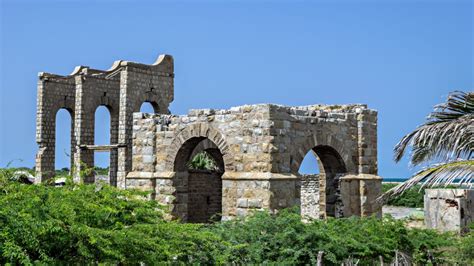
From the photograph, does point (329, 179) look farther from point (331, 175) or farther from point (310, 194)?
point (310, 194)

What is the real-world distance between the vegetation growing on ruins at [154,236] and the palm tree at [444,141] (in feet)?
3.33

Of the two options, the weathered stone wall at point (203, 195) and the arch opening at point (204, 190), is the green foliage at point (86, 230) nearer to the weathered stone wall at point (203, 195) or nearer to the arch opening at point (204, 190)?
the arch opening at point (204, 190)

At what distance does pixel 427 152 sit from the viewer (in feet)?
41.9

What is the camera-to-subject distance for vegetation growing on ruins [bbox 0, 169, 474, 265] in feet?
24.5

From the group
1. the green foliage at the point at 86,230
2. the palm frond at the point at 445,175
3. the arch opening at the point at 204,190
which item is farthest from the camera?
the arch opening at the point at 204,190

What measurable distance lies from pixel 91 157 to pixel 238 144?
14.3m

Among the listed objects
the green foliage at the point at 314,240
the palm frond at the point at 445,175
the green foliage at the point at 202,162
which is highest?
the green foliage at the point at 202,162

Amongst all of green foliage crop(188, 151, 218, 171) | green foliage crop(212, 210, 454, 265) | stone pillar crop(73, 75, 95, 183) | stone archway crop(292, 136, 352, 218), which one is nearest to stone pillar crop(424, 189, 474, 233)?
stone archway crop(292, 136, 352, 218)

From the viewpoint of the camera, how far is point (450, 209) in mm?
16141

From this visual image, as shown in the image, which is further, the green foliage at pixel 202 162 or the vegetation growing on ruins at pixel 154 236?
the green foliage at pixel 202 162

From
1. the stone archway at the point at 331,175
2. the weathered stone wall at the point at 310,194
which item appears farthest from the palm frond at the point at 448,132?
the weathered stone wall at the point at 310,194

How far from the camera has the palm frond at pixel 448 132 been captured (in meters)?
11.8

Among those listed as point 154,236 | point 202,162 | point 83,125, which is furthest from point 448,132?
point 83,125

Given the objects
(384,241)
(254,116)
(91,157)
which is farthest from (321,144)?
(91,157)
